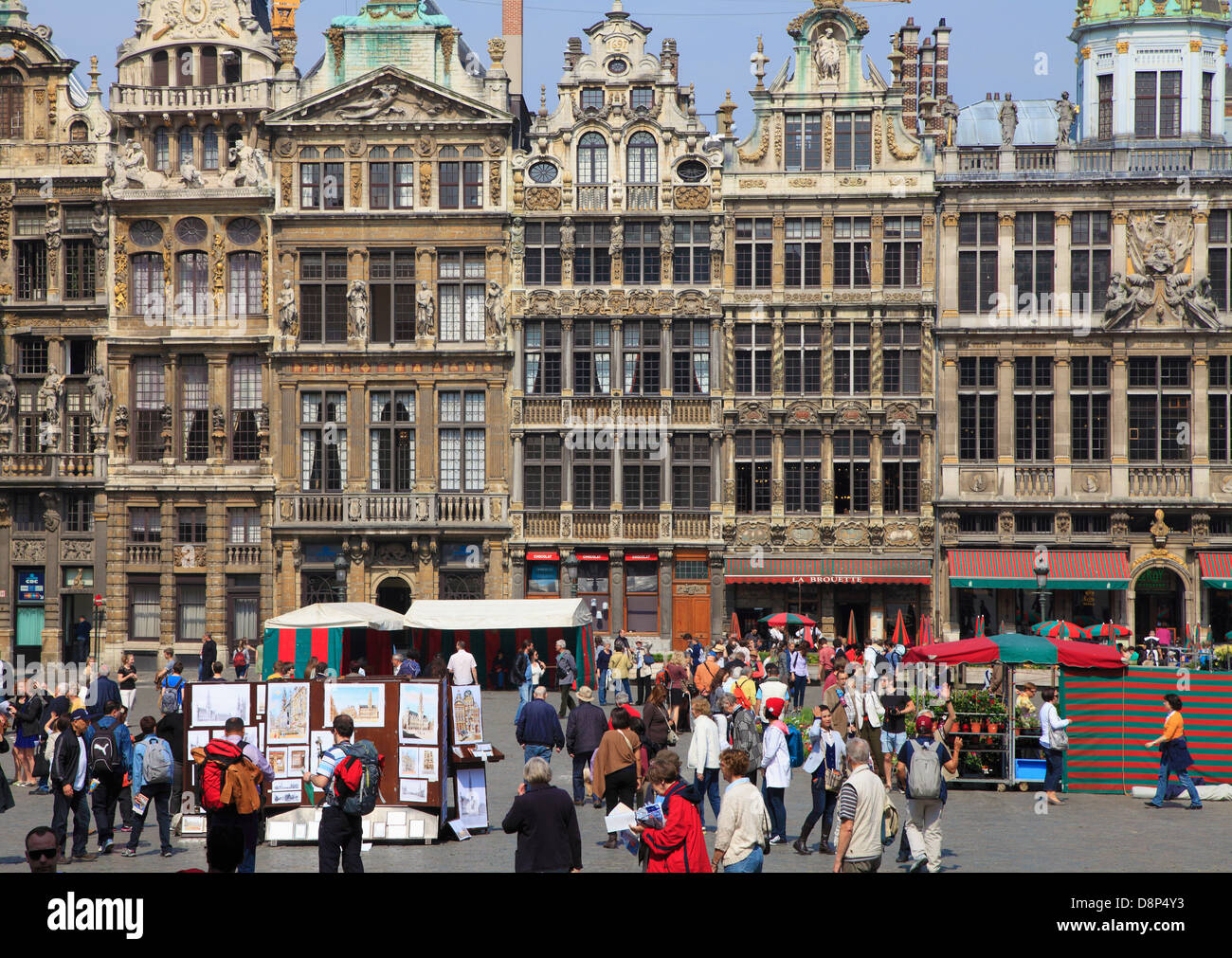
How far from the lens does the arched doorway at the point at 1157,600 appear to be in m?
42.8

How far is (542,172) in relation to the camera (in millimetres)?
44562

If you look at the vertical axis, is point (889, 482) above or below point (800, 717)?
above

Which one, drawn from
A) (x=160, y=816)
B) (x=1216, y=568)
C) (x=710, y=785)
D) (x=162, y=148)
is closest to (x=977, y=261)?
(x=1216, y=568)

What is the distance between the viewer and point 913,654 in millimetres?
24906

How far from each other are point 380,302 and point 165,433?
6891 millimetres

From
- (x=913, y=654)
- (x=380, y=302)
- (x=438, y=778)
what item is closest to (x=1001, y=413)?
(x=380, y=302)

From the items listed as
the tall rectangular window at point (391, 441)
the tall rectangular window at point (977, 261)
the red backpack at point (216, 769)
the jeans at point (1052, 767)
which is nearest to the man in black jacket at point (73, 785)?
the red backpack at point (216, 769)

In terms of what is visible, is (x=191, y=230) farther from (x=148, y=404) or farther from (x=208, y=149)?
(x=148, y=404)

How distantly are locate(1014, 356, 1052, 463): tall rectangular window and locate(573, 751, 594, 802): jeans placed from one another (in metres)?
25.1

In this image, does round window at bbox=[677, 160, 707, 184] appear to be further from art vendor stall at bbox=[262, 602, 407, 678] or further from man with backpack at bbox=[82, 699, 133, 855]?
man with backpack at bbox=[82, 699, 133, 855]

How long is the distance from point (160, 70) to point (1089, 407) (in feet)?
87.9

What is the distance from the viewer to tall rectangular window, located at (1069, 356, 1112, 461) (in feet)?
142

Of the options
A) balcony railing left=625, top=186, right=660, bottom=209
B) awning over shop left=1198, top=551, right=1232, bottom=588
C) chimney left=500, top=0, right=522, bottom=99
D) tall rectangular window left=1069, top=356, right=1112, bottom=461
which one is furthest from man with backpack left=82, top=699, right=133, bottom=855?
chimney left=500, top=0, right=522, bottom=99
